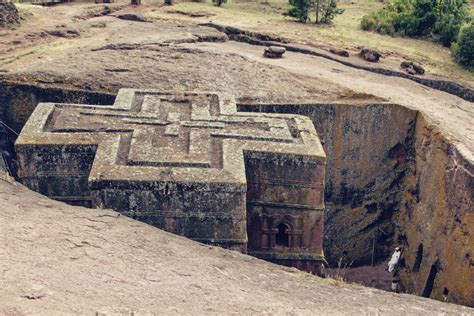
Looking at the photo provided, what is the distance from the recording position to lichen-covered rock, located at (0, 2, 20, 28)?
1459 centimetres

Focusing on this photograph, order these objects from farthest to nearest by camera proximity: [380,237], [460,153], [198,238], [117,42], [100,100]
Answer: [117,42] < [380,237] < [100,100] < [460,153] < [198,238]

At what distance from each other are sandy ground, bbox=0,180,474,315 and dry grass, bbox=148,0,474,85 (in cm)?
1081

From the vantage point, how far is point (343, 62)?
14.1 m

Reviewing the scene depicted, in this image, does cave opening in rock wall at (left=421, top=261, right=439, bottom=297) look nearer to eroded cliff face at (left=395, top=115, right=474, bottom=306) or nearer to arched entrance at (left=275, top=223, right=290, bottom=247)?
eroded cliff face at (left=395, top=115, right=474, bottom=306)

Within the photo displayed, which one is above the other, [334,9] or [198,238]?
[334,9]

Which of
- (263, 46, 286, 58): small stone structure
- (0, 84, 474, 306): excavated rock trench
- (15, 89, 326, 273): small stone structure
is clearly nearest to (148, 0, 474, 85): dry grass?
(263, 46, 286, 58): small stone structure

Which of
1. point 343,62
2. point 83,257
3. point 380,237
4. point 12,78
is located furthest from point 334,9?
point 83,257

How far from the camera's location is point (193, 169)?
7.09 m

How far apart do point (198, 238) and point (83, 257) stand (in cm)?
222

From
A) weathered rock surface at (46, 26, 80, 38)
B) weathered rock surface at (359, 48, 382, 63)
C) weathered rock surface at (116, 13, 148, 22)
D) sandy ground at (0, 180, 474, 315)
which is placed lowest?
sandy ground at (0, 180, 474, 315)

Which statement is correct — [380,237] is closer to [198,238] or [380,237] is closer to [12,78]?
[198,238]

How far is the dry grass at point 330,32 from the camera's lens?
1539 cm

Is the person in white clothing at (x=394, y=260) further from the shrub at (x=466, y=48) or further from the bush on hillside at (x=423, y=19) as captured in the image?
the bush on hillside at (x=423, y=19)

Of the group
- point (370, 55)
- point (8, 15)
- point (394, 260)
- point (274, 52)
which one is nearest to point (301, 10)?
point (370, 55)
